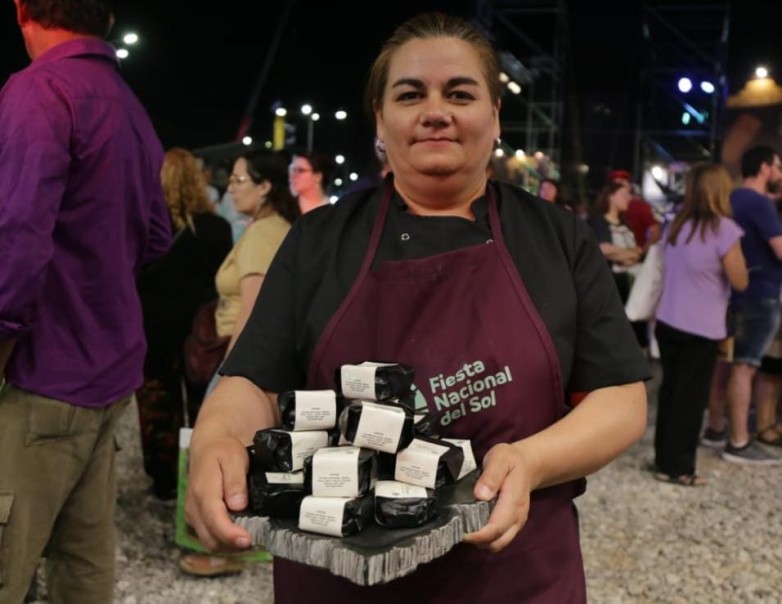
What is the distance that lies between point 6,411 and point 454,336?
4.10 ft

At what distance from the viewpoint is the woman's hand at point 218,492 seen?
1117mm

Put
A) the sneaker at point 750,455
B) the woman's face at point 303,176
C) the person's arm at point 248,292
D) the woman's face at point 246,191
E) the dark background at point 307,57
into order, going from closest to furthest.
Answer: the person's arm at point 248,292 → the woman's face at point 246,191 → the woman's face at point 303,176 → the sneaker at point 750,455 → the dark background at point 307,57

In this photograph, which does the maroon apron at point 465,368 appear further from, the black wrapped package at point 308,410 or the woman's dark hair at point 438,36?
the woman's dark hair at point 438,36

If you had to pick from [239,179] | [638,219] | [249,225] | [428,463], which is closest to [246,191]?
[239,179]

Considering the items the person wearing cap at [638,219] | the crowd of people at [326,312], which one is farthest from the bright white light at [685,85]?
the crowd of people at [326,312]

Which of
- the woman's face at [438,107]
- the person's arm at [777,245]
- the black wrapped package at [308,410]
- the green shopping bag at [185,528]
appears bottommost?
the green shopping bag at [185,528]

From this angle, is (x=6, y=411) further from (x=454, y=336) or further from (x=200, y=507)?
(x=454, y=336)

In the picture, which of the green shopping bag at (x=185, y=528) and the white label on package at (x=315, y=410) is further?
the green shopping bag at (x=185, y=528)

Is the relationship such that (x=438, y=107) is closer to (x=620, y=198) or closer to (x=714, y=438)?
(x=714, y=438)

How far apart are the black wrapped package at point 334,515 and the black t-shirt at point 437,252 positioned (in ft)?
1.05

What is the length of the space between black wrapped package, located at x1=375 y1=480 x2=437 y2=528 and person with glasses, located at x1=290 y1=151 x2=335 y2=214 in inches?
153

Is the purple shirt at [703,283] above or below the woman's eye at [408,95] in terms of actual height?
below

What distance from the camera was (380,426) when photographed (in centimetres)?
112

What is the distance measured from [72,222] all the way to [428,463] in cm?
129
